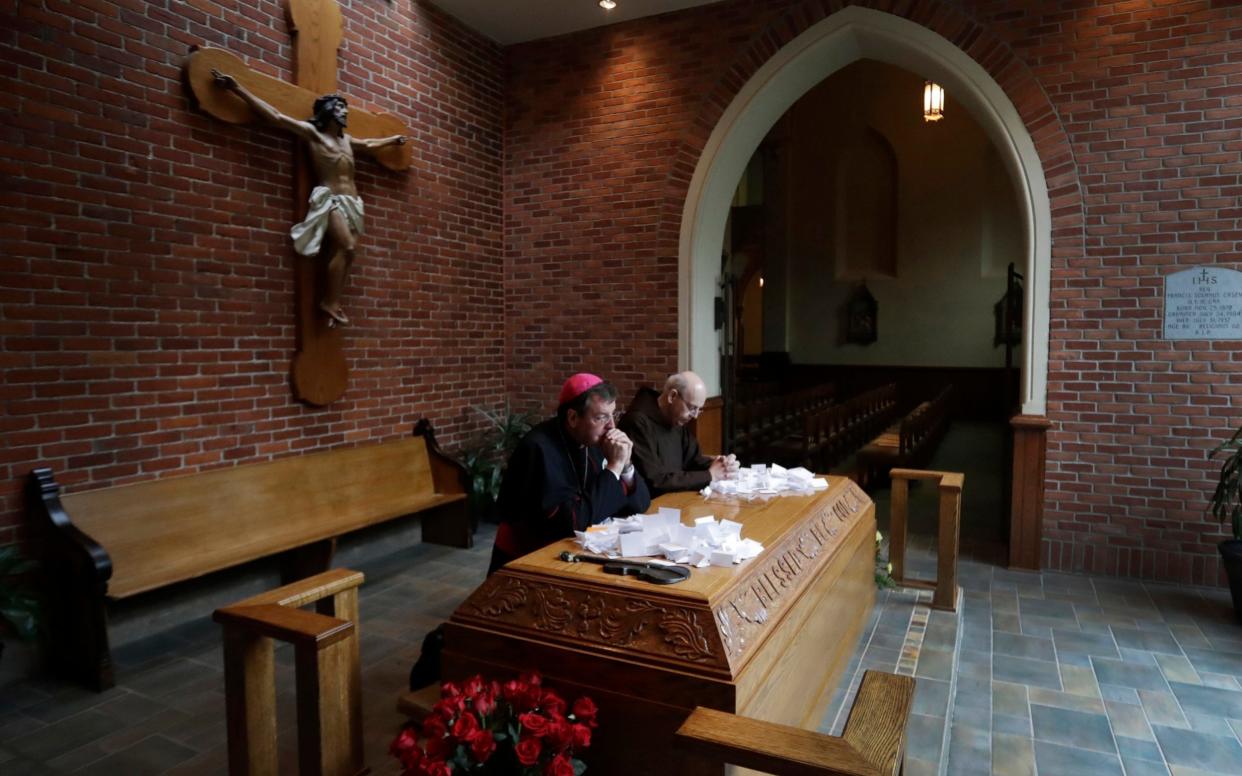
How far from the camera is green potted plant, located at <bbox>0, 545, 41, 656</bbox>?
3168 mm

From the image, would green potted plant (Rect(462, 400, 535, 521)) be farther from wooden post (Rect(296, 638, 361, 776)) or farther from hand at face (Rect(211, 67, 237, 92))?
wooden post (Rect(296, 638, 361, 776))

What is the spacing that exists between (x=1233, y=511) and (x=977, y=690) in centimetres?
227

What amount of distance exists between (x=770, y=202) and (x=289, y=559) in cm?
1212

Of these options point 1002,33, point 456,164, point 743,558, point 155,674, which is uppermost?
point 1002,33

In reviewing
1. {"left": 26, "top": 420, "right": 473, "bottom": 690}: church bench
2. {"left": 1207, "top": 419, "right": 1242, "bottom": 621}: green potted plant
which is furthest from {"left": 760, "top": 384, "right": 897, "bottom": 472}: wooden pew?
{"left": 26, "top": 420, "right": 473, "bottom": 690}: church bench

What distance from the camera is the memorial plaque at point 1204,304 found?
4.64m

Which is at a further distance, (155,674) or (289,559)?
(289,559)

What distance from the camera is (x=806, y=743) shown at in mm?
1561

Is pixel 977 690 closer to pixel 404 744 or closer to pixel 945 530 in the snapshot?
pixel 945 530

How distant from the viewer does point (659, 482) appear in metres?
3.86

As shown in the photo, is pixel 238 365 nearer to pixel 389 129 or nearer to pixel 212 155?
pixel 212 155

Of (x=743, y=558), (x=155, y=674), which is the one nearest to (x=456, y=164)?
(x=155, y=674)

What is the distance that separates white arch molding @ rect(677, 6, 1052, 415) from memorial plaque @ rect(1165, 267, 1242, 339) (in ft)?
2.34

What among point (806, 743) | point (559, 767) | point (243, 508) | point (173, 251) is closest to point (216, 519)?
point (243, 508)
